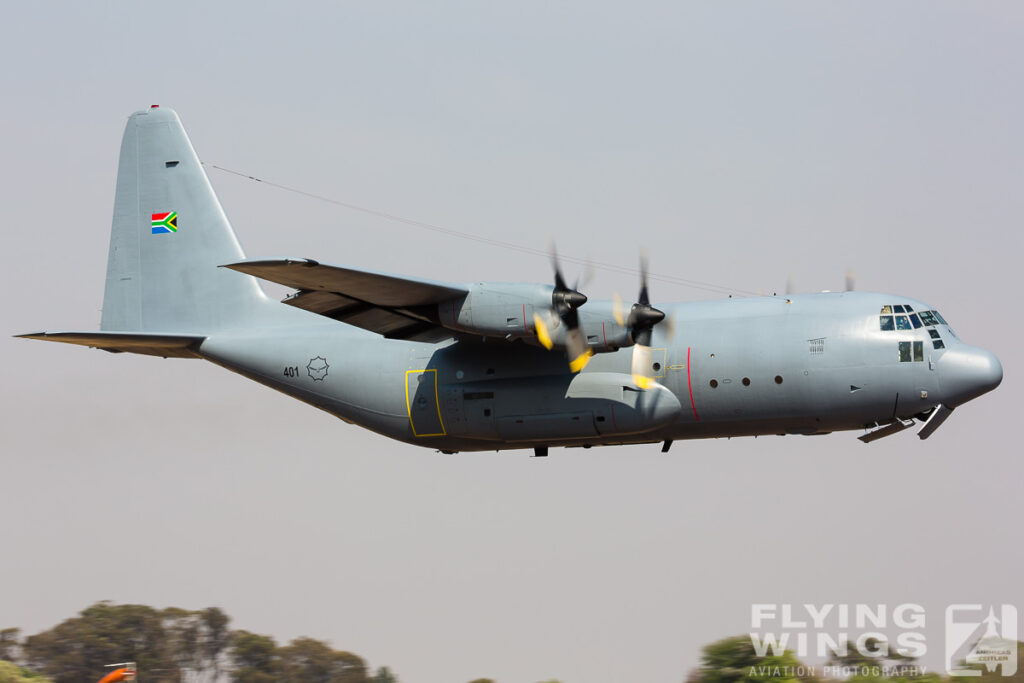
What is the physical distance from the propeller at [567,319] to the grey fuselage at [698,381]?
0.20 meters

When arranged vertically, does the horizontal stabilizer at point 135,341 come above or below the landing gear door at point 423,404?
above

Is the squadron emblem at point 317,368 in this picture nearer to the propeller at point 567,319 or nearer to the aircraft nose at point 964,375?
the propeller at point 567,319

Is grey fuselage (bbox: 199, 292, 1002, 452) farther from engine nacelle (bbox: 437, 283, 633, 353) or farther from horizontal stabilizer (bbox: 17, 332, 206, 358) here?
horizontal stabilizer (bbox: 17, 332, 206, 358)

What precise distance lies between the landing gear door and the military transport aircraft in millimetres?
24

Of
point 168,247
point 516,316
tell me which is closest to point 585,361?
point 516,316

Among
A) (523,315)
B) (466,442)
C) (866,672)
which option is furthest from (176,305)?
(866,672)

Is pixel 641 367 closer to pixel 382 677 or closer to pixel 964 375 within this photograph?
pixel 964 375

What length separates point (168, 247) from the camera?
24.6m

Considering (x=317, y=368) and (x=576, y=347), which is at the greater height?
(x=317, y=368)

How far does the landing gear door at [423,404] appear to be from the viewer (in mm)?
20750

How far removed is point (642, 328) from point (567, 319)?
1.19m

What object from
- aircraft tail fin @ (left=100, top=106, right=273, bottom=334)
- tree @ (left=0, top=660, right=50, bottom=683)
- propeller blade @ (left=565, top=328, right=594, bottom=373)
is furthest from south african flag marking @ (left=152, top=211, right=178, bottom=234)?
tree @ (left=0, top=660, right=50, bottom=683)

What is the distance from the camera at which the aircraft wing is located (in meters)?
18.2

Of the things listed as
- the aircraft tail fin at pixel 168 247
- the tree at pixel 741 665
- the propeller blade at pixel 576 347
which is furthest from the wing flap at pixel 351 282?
the tree at pixel 741 665
